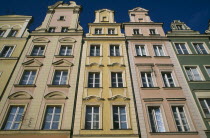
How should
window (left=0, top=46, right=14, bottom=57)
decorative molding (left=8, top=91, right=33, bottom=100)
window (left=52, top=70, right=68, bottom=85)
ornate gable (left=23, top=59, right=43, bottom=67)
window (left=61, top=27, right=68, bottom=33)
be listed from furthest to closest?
window (left=61, top=27, right=68, bottom=33) < window (left=0, top=46, right=14, bottom=57) < ornate gable (left=23, top=59, right=43, bottom=67) < window (left=52, top=70, right=68, bottom=85) < decorative molding (left=8, top=91, right=33, bottom=100)

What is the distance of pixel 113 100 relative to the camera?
1326 cm

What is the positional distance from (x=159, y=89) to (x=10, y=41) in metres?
15.0

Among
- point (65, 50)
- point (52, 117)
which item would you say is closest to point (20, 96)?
point (52, 117)

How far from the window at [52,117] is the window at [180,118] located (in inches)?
320

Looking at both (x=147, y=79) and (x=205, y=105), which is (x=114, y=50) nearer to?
(x=147, y=79)

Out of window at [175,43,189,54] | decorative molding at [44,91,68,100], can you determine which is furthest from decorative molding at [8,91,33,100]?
window at [175,43,189,54]

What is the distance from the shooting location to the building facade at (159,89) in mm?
11945

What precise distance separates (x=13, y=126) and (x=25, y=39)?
9.67m

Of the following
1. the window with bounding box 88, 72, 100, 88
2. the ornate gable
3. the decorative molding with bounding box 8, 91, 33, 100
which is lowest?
the decorative molding with bounding box 8, 91, 33, 100

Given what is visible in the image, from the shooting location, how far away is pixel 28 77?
48.9ft

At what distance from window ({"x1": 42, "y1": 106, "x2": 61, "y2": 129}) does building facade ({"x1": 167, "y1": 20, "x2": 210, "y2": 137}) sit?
9.83m

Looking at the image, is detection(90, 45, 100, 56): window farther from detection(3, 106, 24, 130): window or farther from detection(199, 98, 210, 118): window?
detection(199, 98, 210, 118): window

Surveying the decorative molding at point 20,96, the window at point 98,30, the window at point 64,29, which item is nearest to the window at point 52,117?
the decorative molding at point 20,96

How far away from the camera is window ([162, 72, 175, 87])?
14.9 meters
